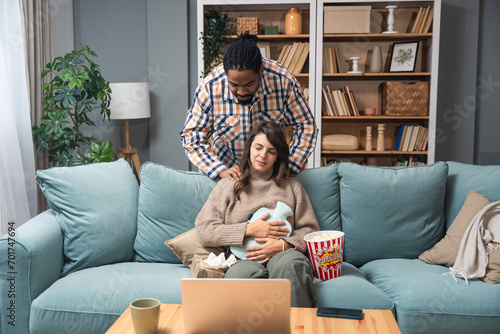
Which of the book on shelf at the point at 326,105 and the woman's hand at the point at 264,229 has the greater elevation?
the book on shelf at the point at 326,105

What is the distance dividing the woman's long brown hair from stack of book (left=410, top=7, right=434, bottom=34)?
8.35ft

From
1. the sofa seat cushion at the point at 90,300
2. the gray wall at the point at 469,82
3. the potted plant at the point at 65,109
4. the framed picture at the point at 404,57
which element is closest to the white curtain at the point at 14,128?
the potted plant at the point at 65,109

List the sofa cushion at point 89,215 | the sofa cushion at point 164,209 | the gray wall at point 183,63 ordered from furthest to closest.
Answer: the gray wall at point 183,63 < the sofa cushion at point 164,209 < the sofa cushion at point 89,215

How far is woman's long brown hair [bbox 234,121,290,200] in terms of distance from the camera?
2096 mm

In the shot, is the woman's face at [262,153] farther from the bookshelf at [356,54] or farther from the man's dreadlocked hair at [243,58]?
the bookshelf at [356,54]

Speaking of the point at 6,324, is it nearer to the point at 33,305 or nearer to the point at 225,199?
the point at 33,305

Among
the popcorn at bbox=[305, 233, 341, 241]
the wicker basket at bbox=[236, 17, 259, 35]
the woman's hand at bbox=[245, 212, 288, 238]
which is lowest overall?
the popcorn at bbox=[305, 233, 341, 241]

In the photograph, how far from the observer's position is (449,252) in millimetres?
2109

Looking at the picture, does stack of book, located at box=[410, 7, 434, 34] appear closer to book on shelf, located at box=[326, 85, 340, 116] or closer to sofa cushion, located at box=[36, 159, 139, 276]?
book on shelf, located at box=[326, 85, 340, 116]

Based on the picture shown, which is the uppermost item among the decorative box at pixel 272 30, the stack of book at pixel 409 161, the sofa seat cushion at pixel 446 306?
the decorative box at pixel 272 30

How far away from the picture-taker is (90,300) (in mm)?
1855

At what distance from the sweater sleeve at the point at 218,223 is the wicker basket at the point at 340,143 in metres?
2.22

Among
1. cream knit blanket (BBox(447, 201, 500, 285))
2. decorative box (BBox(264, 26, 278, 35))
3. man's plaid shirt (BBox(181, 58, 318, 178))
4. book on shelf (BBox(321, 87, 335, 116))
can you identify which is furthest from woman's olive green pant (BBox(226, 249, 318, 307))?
decorative box (BBox(264, 26, 278, 35))

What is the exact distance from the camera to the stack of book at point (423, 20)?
4.05m
